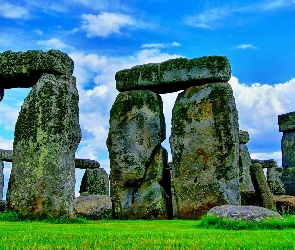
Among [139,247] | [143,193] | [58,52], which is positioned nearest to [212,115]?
[143,193]

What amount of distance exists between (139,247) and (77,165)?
17.3 meters

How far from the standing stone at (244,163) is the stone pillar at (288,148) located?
5.06 ft

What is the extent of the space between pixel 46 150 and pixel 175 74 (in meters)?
5.62

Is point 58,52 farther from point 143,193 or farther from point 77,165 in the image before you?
point 77,165

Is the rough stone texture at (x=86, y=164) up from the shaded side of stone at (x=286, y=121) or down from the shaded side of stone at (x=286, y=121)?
down

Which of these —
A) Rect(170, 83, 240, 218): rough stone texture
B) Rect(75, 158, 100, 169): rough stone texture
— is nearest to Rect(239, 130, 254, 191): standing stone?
Rect(75, 158, 100, 169): rough stone texture

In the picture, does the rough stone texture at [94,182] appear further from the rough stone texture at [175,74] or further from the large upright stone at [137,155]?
the rough stone texture at [175,74]

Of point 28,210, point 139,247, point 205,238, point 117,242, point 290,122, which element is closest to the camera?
point 139,247

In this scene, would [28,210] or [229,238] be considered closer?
[229,238]

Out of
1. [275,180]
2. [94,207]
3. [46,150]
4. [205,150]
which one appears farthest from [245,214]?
[275,180]

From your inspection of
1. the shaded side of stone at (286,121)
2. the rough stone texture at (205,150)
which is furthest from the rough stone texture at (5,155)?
the shaded side of stone at (286,121)

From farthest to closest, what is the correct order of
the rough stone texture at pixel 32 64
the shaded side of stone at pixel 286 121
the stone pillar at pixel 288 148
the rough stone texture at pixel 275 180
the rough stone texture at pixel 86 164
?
the rough stone texture at pixel 275 180
the rough stone texture at pixel 86 164
the stone pillar at pixel 288 148
the shaded side of stone at pixel 286 121
the rough stone texture at pixel 32 64

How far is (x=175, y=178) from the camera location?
45.9 ft

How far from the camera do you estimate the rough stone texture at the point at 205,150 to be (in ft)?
44.0
